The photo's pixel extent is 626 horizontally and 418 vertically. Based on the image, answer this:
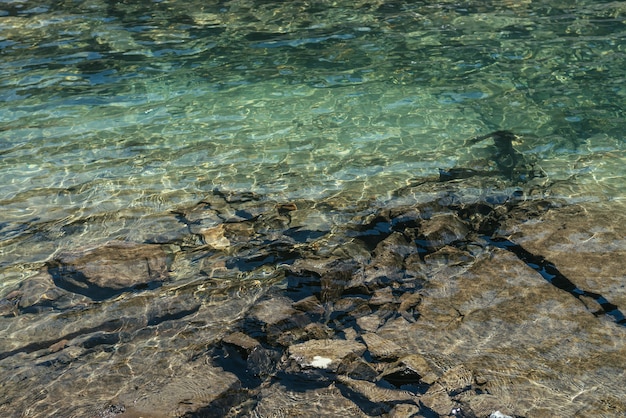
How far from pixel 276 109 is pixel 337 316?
541 centimetres

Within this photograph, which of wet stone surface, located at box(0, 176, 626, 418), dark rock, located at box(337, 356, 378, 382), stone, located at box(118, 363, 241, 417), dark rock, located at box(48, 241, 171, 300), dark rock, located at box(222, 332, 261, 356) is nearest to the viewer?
stone, located at box(118, 363, 241, 417)

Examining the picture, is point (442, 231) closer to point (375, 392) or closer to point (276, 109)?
point (375, 392)

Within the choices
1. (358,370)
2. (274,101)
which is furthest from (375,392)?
(274,101)

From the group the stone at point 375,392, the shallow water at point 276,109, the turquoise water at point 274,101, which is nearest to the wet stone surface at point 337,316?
the stone at point 375,392

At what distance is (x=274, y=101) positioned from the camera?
10.1 meters

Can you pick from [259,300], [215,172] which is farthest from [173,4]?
[259,300]

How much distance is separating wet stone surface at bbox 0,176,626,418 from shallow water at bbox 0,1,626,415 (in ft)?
0.44

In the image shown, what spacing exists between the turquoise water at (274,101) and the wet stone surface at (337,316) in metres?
0.70

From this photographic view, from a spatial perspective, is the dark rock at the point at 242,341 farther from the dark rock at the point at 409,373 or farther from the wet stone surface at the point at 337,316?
the dark rock at the point at 409,373

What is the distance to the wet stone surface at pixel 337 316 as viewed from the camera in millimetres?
4355

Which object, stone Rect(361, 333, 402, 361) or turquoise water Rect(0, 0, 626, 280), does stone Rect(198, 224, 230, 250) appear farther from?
stone Rect(361, 333, 402, 361)

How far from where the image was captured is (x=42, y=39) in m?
12.7

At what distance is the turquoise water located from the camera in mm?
7637

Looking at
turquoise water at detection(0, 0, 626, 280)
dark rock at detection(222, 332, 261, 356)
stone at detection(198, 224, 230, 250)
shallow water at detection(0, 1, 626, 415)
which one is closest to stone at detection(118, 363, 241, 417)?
dark rock at detection(222, 332, 261, 356)
